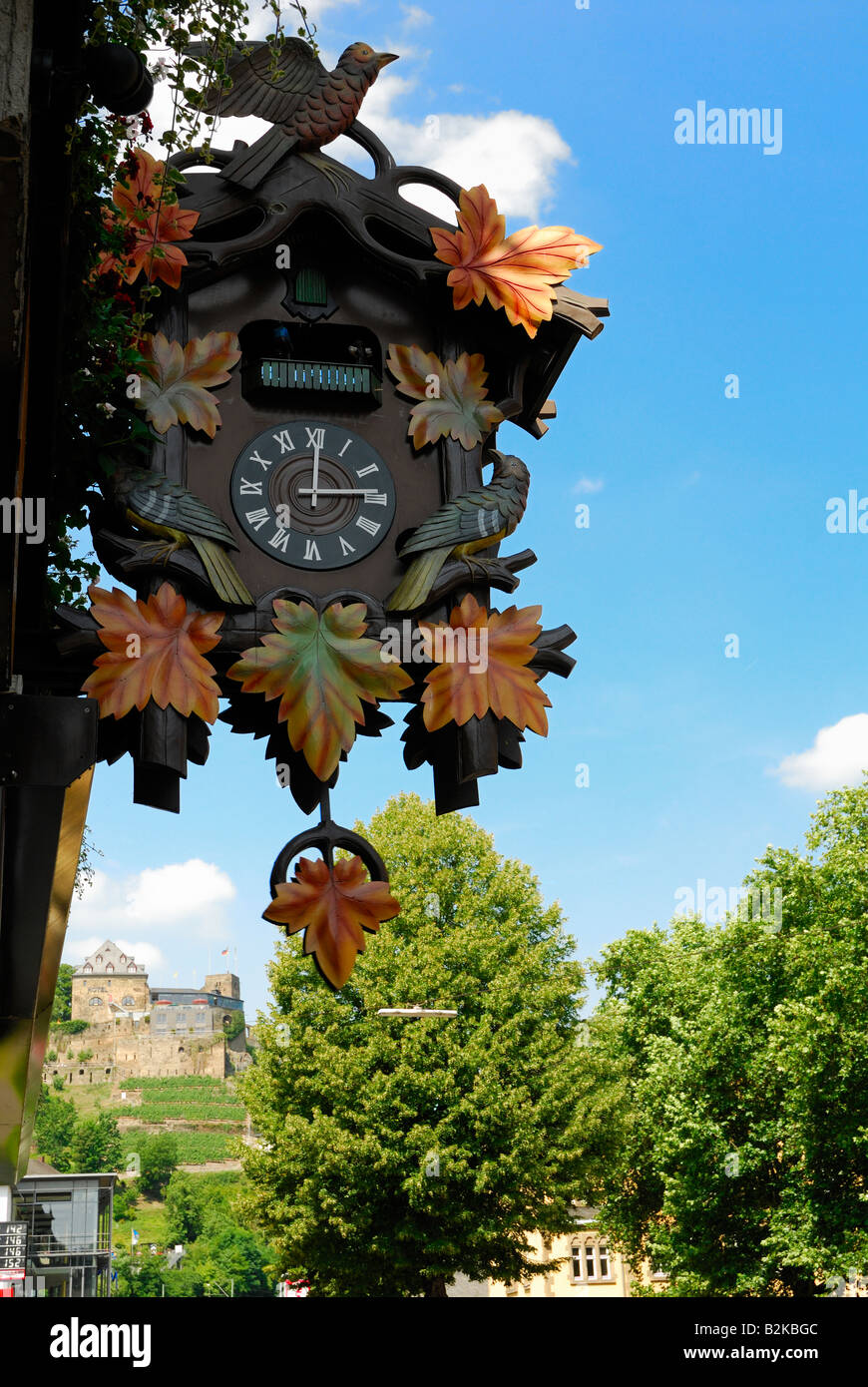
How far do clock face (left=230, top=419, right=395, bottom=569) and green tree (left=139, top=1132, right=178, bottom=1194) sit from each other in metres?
147

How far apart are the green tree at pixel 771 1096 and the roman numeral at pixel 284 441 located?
59.2 ft

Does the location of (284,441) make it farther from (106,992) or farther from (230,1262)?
(106,992)

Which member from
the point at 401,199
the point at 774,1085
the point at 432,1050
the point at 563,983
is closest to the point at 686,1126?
the point at 774,1085

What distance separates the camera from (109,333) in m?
5.92

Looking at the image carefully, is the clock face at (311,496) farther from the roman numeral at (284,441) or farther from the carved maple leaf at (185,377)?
the carved maple leaf at (185,377)

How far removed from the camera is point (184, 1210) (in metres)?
127

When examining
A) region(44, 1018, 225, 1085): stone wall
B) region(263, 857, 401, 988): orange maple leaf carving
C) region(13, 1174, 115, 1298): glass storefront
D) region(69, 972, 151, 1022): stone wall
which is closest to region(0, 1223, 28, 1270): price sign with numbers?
region(13, 1174, 115, 1298): glass storefront

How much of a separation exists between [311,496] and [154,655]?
106cm

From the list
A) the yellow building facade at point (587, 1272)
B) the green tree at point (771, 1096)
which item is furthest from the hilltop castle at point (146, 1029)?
the green tree at point (771, 1096)

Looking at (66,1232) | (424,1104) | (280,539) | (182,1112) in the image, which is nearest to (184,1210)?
(182,1112)

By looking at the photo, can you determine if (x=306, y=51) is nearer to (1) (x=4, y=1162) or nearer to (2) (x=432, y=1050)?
(1) (x=4, y=1162)

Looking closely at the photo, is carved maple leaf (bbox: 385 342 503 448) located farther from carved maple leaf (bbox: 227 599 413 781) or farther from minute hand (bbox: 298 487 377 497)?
carved maple leaf (bbox: 227 599 413 781)

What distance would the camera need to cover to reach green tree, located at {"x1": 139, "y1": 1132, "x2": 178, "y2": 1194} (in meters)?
144
